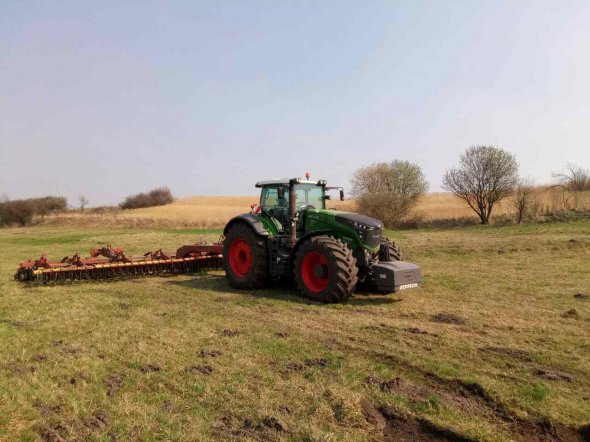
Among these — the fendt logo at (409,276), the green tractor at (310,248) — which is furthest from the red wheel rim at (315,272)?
the fendt logo at (409,276)

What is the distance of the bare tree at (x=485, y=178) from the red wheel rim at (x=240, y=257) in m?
24.5

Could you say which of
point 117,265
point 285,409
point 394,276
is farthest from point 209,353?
point 117,265

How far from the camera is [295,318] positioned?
22.9 feet

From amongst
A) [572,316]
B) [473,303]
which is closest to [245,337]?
[473,303]

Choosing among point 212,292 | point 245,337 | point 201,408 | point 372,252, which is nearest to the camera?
point 201,408

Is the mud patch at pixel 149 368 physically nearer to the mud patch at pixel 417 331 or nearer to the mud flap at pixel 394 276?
the mud patch at pixel 417 331

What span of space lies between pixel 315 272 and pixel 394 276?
1.31 meters

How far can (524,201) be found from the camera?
1119 inches

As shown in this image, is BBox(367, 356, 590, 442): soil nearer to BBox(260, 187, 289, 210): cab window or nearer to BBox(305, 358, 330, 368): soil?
BBox(305, 358, 330, 368): soil

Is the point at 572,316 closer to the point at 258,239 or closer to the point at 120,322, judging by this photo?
the point at 258,239

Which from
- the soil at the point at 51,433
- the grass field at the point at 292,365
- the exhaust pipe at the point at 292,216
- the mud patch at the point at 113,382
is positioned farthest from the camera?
the exhaust pipe at the point at 292,216

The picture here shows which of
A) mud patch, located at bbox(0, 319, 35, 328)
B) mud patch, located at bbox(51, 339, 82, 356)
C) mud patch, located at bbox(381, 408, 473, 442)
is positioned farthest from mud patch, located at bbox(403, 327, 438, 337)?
mud patch, located at bbox(0, 319, 35, 328)

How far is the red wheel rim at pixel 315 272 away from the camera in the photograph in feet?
26.5

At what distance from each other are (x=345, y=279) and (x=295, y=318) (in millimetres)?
1205
